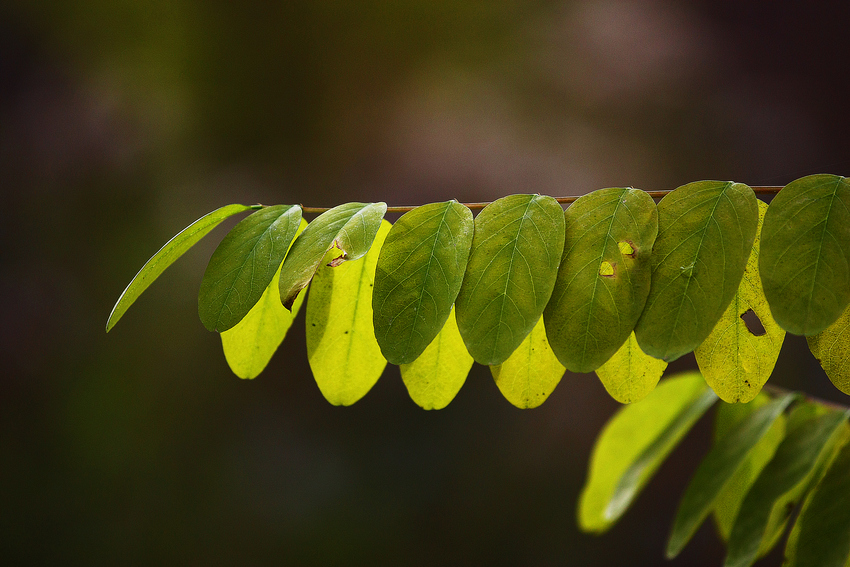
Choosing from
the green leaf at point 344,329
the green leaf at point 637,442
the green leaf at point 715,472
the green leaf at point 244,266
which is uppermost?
the green leaf at point 244,266

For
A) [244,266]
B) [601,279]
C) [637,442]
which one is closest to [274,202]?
[637,442]

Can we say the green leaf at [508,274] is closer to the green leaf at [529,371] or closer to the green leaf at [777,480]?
the green leaf at [529,371]

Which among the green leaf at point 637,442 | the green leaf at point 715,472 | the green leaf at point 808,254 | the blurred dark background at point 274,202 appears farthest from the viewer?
the blurred dark background at point 274,202

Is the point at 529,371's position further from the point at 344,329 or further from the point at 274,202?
the point at 274,202

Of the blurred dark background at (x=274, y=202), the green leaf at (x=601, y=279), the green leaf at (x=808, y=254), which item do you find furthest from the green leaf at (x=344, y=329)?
the blurred dark background at (x=274, y=202)

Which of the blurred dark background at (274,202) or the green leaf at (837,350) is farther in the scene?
the blurred dark background at (274,202)

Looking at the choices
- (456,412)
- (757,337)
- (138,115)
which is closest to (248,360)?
(757,337)

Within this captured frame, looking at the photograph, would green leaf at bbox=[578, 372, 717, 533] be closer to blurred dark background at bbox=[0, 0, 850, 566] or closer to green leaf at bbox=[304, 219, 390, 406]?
green leaf at bbox=[304, 219, 390, 406]

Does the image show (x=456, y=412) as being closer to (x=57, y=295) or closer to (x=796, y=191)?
(x=57, y=295)

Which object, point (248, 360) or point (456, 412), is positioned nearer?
point (248, 360)
